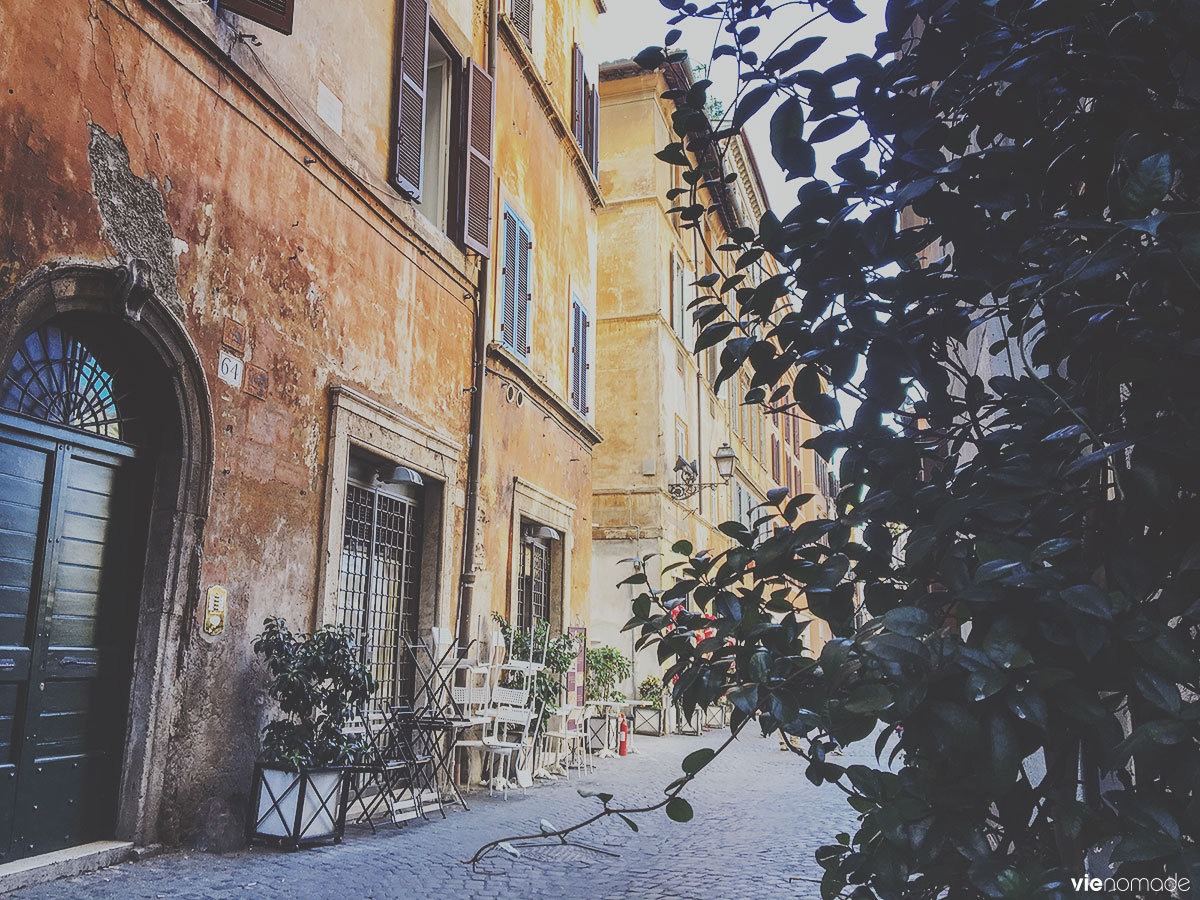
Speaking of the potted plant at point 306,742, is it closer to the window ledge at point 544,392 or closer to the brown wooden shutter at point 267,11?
the brown wooden shutter at point 267,11

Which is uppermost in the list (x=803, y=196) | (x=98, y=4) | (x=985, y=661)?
(x=98, y=4)

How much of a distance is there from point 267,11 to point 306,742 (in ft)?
15.5

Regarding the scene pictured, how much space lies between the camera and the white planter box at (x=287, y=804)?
563 centimetres

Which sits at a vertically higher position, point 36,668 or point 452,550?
point 452,550

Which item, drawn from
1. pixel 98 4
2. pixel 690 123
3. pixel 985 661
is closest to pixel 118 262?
pixel 98 4

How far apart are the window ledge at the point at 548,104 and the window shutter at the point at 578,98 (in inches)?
9.3

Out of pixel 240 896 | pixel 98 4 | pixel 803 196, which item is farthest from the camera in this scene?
pixel 98 4

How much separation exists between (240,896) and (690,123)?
4.37 metres

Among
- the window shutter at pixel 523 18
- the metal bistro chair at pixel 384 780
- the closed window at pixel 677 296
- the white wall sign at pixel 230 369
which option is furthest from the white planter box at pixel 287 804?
the closed window at pixel 677 296

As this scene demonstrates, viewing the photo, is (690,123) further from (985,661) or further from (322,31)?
(322,31)

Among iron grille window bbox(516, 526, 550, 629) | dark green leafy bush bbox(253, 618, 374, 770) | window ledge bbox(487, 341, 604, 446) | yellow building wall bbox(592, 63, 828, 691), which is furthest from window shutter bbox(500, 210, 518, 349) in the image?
yellow building wall bbox(592, 63, 828, 691)

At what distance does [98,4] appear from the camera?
512 cm

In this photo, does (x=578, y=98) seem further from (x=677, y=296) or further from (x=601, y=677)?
(x=601, y=677)

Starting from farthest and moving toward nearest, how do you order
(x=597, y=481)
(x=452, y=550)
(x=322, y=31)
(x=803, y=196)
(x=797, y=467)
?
1. (x=797, y=467)
2. (x=597, y=481)
3. (x=452, y=550)
4. (x=322, y=31)
5. (x=803, y=196)
